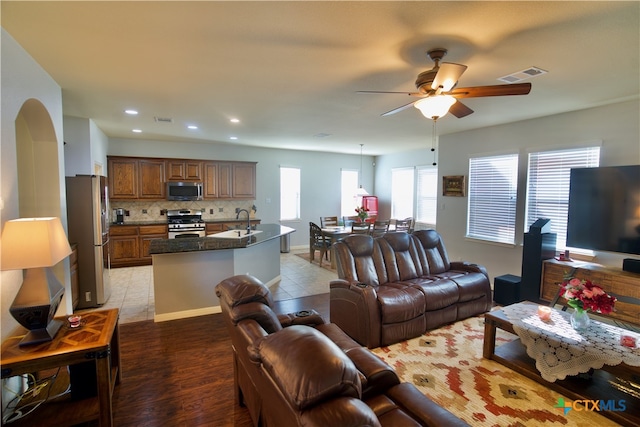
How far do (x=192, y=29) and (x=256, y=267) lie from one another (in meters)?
3.23

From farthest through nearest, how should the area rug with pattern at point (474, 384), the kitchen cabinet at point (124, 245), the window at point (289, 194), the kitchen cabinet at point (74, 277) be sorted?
1. the window at point (289, 194)
2. the kitchen cabinet at point (124, 245)
3. the kitchen cabinet at point (74, 277)
4. the area rug with pattern at point (474, 384)


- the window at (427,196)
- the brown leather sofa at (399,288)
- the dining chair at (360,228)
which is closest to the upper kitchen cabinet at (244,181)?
the dining chair at (360,228)

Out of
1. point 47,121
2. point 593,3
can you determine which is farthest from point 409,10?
point 47,121

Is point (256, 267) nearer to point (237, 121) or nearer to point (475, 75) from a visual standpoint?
point (237, 121)

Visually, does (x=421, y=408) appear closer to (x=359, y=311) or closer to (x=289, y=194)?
(x=359, y=311)

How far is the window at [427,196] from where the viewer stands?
7.43 metres

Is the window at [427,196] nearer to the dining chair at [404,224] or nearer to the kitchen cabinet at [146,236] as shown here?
the dining chair at [404,224]

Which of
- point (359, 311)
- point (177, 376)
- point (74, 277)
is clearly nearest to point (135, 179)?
point (74, 277)

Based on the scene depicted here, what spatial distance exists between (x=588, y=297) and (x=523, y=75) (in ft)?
6.66

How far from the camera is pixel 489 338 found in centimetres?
286

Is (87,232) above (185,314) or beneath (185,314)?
above

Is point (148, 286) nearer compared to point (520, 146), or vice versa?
point (520, 146)

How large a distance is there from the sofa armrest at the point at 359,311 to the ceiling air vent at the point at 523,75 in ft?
7.97

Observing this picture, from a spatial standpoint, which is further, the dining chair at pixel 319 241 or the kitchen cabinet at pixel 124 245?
the dining chair at pixel 319 241
